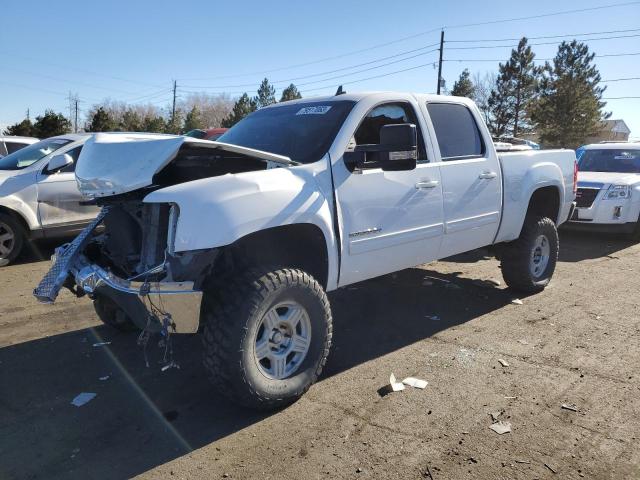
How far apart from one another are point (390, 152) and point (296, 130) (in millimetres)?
934

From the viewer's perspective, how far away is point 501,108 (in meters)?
48.2

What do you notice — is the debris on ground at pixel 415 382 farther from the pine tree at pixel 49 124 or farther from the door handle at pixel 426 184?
the pine tree at pixel 49 124

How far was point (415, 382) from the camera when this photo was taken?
3.75 metres

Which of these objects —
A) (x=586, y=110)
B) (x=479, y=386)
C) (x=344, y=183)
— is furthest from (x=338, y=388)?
(x=586, y=110)

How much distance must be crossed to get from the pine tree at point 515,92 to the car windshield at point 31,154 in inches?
1767

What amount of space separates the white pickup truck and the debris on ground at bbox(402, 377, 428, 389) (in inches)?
26.2

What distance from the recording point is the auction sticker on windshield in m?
4.20

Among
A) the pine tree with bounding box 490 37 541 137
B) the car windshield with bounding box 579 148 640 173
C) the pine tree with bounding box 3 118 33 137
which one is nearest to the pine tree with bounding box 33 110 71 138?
the pine tree with bounding box 3 118 33 137

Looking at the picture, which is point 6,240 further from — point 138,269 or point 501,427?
point 501,427

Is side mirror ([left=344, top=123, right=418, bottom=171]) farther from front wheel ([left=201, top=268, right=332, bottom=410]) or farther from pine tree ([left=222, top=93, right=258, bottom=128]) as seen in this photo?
Answer: pine tree ([left=222, top=93, right=258, bottom=128])

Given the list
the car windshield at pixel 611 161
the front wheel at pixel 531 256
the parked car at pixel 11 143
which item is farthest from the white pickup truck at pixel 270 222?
the parked car at pixel 11 143

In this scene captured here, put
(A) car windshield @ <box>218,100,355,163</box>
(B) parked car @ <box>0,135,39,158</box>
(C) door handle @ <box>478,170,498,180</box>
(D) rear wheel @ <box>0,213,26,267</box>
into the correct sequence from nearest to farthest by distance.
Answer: (A) car windshield @ <box>218,100,355,163</box> < (C) door handle @ <box>478,170,498,180</box> < (D) rear wheel @ <box>0,213,26,267</box> < (B) parked car @ <box>0,135,39,158</box>

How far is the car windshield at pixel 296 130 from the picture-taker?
3.88 meters

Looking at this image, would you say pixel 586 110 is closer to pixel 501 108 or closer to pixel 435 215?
pixel 501 108
